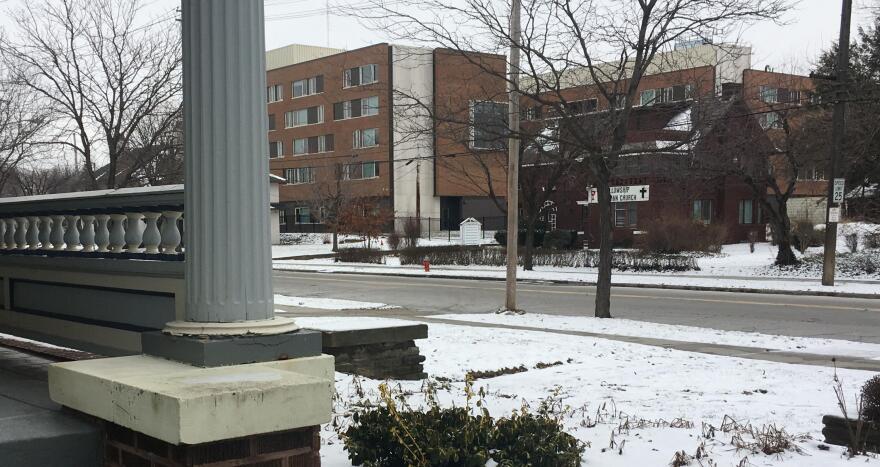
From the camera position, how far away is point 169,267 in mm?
4691

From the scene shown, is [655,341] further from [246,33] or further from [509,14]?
[246,33]

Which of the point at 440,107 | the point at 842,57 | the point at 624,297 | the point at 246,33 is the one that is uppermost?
the point at 842,57

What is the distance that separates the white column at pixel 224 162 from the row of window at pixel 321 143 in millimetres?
54789

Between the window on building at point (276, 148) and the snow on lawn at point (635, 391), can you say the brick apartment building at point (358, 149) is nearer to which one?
the window on building at point (276, 148)

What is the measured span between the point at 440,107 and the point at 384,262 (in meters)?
19.6

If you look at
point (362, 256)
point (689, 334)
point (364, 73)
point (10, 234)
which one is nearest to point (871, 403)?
point (10, 234)

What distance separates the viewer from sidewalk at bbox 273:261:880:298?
837 inches

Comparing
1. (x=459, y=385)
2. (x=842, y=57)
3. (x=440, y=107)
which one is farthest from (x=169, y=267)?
(x=842, y=57)

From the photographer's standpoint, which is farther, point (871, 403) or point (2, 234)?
point (2, 234)

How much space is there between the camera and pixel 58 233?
6117 millimetres

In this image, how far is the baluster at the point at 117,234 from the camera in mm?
5246

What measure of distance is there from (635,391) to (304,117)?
61.5 meters

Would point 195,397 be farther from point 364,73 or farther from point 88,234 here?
point 364,73

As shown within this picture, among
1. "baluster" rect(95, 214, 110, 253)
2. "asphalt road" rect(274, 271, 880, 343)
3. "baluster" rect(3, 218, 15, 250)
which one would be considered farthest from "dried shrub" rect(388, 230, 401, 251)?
"baluster" rect(95, 214, 110, 253)
